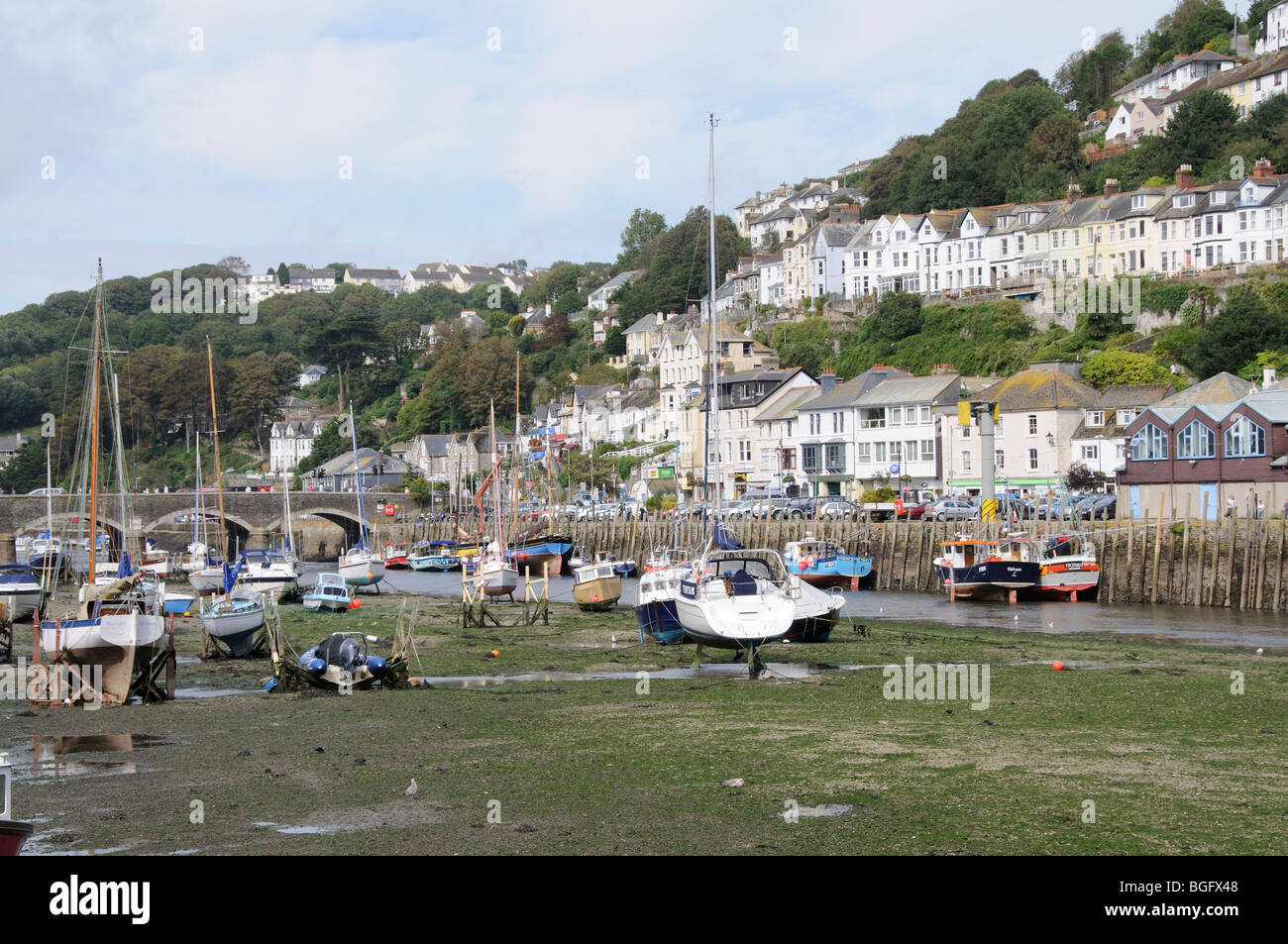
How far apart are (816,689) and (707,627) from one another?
161 inches

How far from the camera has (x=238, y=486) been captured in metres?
146

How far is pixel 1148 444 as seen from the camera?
5934cm

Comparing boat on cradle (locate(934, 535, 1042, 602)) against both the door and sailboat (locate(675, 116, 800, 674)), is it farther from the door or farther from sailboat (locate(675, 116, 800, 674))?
sailboat (locate(675, 116, 800, 674))

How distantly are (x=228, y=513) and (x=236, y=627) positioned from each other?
86313 millimetres

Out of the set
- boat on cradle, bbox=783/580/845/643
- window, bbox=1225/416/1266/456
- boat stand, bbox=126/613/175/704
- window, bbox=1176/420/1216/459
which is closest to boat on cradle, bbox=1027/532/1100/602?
window, bbox=1176/420/1216/459

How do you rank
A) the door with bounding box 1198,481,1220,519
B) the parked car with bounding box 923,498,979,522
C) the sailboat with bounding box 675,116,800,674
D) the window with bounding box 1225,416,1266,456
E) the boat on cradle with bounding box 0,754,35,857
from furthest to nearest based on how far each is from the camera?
the parked car with bounding box 923,498,979,522 < the door with bounding box 1198,481,1220,519 < the window with bounding box 1225,416,1266,456 < the sailboat with bounding box 675,116,800,674 < the boat on cradle with bounding box 0,754,35,857

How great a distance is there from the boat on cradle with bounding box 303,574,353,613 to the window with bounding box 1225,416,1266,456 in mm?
37763

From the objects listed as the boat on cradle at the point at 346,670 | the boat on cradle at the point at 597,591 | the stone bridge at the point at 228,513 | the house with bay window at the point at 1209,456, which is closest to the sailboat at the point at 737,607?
the boat on cradle at the point at 346,670

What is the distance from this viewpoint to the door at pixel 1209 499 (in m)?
56.0

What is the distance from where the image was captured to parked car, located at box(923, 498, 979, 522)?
68250 mm

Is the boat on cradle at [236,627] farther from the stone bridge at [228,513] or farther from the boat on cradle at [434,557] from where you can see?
the stone bridge at [228,513]

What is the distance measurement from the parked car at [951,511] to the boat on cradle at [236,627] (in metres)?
41.8
